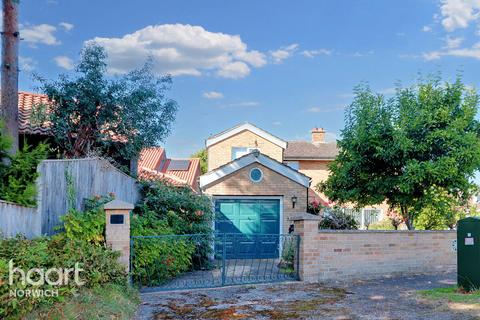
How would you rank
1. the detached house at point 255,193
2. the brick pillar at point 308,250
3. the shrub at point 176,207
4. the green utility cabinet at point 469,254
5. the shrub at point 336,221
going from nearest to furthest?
1. the green utility cabinet at point 469,254
2. the brick pillar at point 308,250
3. the shrub at point 176,207
4. the shrub at point 336,221
5. the detached house at point 255,193

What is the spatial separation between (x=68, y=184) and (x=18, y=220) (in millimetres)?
1845

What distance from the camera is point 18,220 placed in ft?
25.8

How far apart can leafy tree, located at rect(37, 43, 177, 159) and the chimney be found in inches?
636

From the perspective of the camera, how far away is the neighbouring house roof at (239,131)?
22.9 metres

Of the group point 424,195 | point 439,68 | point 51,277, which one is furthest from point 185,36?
point 51,277

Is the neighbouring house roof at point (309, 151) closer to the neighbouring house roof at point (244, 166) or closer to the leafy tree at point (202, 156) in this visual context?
the neighbouring house roof at point (244, 166)

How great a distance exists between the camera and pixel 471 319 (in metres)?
7.00

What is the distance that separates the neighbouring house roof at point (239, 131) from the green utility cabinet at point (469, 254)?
13.7m

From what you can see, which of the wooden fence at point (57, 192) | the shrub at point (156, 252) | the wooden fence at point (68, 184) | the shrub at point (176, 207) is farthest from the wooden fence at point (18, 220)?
the shrub at point (176, 207)

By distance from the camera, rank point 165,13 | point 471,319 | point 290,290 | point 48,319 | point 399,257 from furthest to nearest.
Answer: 1. point 165,13
2. point 399,257
3. point 290,290
4. point 471,319
5. point 48,319

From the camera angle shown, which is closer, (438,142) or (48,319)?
(48,319)

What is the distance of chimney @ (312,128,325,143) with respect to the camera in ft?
94.9

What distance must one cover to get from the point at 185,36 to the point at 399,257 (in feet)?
Result: 35.2

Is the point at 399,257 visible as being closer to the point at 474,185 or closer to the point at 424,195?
the point at 424,195
